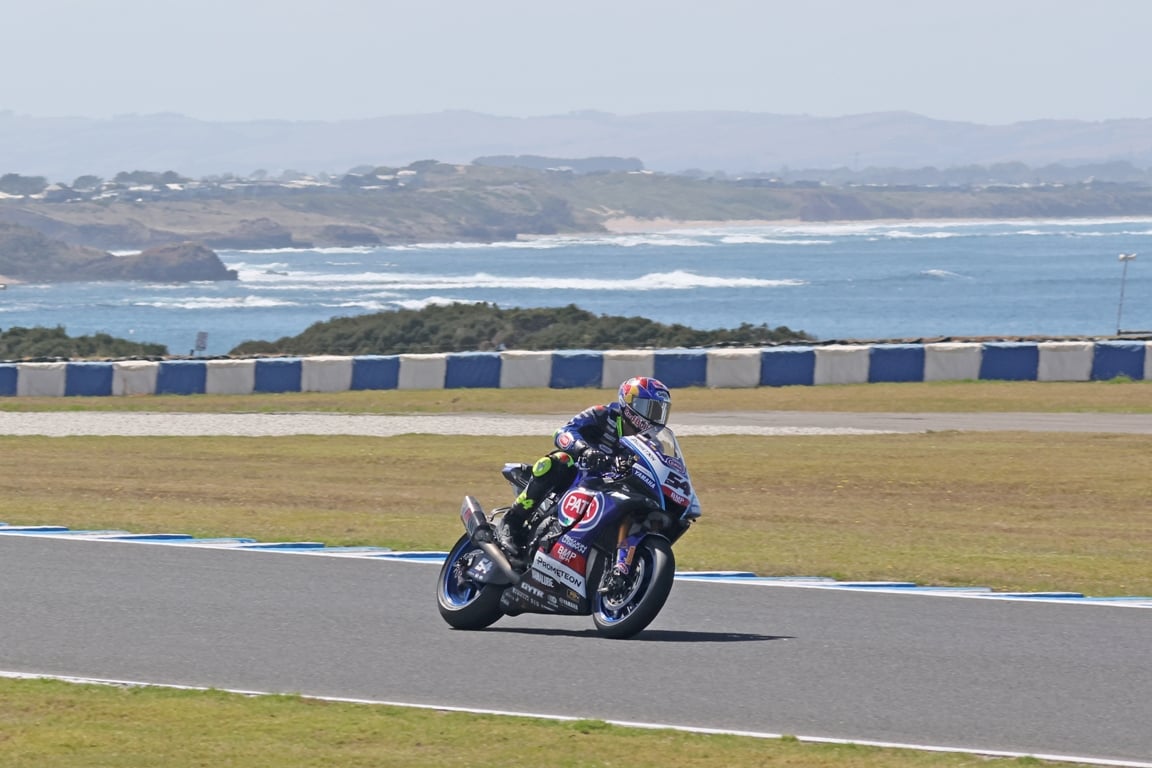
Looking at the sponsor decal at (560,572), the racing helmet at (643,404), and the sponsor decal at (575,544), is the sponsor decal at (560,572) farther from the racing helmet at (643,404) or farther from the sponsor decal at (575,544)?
the racing helmet at (643,404)

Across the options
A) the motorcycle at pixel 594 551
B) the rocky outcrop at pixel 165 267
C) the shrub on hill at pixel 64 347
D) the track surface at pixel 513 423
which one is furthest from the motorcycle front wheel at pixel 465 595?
the rocky outcrop at pixel 165 267

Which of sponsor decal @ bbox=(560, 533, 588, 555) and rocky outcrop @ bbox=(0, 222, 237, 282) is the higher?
sponsor decal @ bbox=(560, 533, 588, 555)

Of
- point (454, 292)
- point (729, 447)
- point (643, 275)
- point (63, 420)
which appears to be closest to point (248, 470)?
point (729, 447)

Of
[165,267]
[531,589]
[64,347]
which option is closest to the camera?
[531,589]

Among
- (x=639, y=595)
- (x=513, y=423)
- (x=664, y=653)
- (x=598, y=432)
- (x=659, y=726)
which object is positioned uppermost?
(x=598, y=432)

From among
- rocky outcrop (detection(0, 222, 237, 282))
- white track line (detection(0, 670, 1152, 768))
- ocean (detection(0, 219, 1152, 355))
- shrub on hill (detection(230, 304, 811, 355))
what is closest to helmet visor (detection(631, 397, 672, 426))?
white track line (detection(0, 670, 1152, 768))

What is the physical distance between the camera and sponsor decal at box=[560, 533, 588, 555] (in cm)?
998

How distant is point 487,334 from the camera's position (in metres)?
50.1

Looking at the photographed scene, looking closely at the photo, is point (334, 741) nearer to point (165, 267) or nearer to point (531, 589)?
point (531, 589)

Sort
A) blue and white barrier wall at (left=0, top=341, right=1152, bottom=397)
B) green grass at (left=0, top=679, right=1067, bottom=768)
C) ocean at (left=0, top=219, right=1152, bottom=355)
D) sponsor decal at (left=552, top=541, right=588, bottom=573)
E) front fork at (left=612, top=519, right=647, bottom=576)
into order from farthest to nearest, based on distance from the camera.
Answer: ocean at (left=0, top=219, right=1152, bottom=355), blue and white barrier wall at (left=0, top=341, right=1152, bottom=397), sponsor decal at (left=552, top=541, right=588, bottom=573), front fork at (left=612, top=519, right=647, bottom=576), green grass at (left=0, top=679, right=1067, bottom=768)

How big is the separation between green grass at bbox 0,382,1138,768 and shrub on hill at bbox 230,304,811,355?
15.2 m

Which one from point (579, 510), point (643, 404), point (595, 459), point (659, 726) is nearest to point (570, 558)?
point (579, 510)

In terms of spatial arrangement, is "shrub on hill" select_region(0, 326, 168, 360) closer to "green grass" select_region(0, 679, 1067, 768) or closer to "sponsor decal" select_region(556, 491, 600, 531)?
"sponsor decal" select_region(556, 491, 600, 531)

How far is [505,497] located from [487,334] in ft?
103
